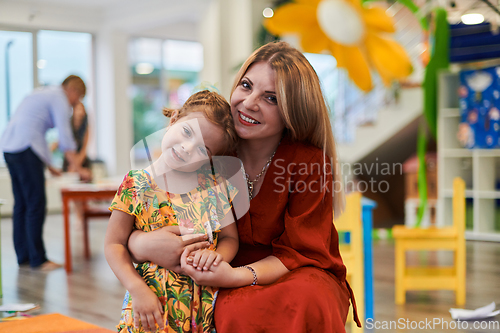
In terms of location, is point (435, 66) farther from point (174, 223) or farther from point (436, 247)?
point (436, 247)

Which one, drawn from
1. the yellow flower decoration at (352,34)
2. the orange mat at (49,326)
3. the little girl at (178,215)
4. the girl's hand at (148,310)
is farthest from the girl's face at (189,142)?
the orange mat at (49,326)

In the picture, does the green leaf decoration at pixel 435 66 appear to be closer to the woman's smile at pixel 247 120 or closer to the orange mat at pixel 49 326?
the woman's smile at pixel 247 120

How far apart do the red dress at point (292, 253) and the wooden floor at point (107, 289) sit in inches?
47.2

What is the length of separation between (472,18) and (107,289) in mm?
2585

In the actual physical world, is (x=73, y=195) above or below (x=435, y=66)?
below

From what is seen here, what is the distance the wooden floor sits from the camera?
223 centimetres

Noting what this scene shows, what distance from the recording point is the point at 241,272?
96 cm

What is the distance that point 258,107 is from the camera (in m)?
1.03

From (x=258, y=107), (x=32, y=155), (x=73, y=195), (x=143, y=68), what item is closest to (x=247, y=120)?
(x=258, y=107)

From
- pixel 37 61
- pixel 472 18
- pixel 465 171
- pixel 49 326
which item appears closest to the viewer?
pixel 472 18

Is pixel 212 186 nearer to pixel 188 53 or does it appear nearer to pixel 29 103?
pixel 29 103

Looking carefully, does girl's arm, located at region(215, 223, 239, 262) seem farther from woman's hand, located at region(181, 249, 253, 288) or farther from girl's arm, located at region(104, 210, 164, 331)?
girl's arm, located at region(104, 210, 164, 331)

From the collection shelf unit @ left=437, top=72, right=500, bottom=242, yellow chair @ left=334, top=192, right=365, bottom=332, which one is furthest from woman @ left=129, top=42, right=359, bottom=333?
shelf unit @ left=437, top=72, right=500, bottom=242

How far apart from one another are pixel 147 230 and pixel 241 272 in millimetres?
220
